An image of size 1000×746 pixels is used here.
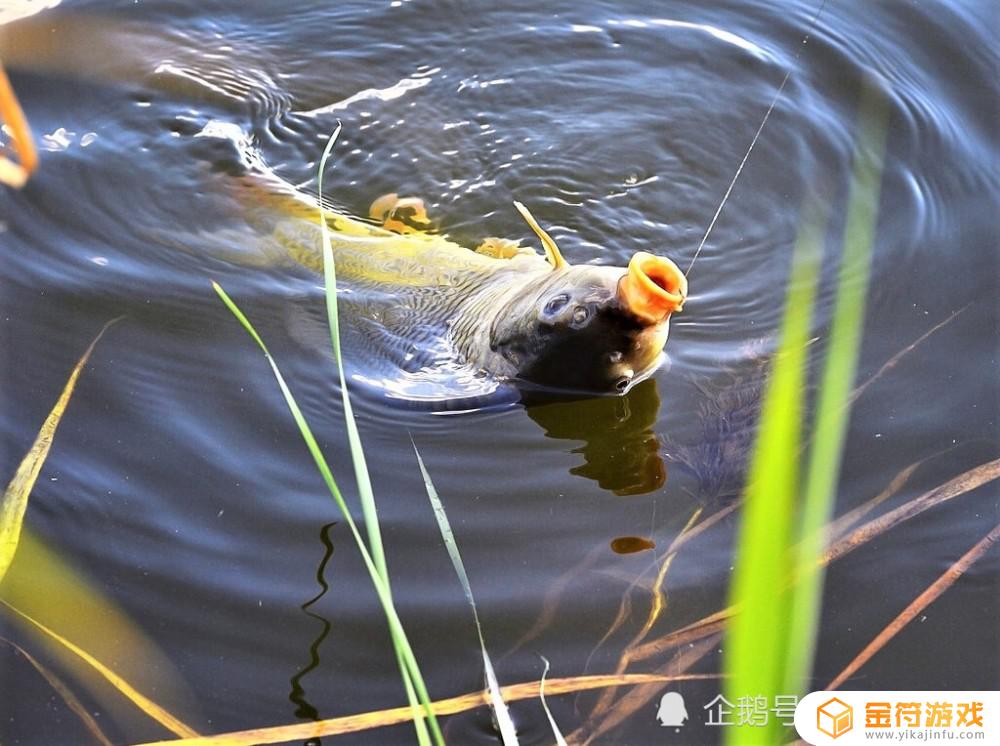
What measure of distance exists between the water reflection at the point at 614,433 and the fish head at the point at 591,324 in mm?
55

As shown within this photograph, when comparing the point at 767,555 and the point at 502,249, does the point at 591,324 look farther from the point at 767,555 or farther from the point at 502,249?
the point at 767,555

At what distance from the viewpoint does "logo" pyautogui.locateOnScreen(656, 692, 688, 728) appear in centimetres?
274

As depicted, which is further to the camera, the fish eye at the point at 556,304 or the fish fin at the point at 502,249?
the fish fin at the point at 502,249

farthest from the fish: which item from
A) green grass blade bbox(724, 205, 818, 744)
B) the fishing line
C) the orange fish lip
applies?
green grass blade bbox(724, 205, 818, 744)

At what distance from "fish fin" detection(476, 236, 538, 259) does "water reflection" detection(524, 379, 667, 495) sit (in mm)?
843

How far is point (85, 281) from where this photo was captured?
4.21 metres

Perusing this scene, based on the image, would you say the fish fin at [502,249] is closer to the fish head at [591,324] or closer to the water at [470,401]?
the water at [470,401]

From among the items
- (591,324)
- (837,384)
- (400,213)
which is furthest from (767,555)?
(400,213)

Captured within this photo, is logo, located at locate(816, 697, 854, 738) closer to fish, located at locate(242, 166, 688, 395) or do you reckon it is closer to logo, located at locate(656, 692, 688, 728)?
logo, located at locate(656, 692, 688, 728)

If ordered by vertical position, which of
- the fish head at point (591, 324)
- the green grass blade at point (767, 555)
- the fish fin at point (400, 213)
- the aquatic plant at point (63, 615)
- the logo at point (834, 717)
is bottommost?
the aquatic plant at point (63, 615)

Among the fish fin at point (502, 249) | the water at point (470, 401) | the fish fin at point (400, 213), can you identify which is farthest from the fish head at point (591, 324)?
the fish fin at point (400, 213)

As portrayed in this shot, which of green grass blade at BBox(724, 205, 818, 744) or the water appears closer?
green grass blade at BBox(724, 205, 818, 744)

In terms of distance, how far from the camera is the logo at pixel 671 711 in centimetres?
274

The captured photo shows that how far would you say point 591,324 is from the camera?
3396 mm
